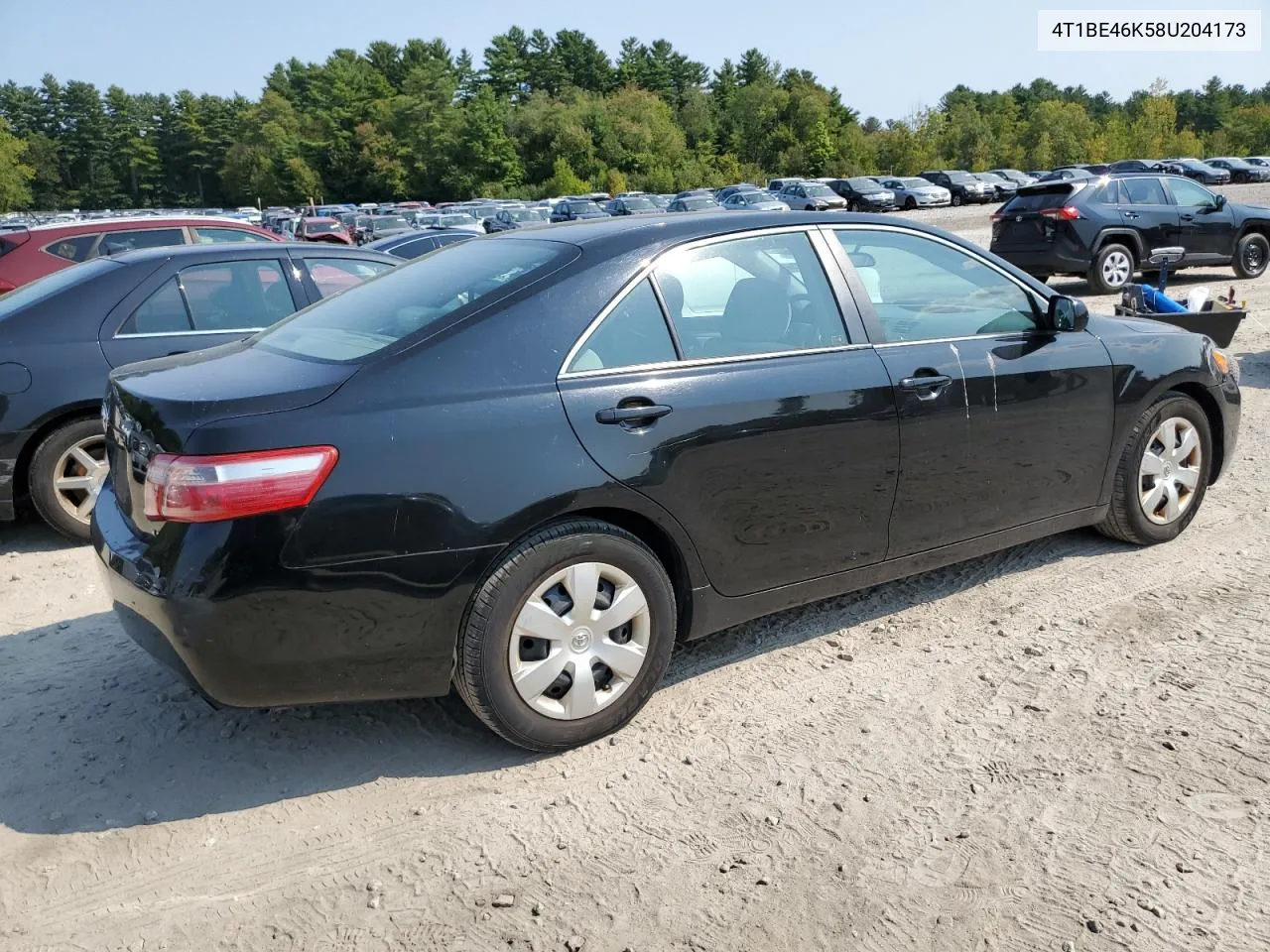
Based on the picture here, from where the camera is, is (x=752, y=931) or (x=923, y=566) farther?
(x=923, y=566)

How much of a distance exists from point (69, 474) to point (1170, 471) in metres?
5.41

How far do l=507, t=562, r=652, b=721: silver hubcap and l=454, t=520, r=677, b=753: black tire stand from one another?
0.08 ft

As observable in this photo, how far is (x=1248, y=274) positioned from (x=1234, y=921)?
16.3m

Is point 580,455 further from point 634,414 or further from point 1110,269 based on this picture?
point 1110,269

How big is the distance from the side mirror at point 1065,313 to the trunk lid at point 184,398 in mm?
Result: 2863

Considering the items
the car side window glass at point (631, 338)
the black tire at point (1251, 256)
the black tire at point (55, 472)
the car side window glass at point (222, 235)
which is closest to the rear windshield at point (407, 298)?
the car side window glass at point (631, 338)

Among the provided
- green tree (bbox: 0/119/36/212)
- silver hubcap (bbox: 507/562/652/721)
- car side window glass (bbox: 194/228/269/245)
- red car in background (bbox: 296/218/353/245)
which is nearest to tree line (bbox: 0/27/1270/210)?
green tree (bbox: 0/119/36/212)

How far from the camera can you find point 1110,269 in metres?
14.1

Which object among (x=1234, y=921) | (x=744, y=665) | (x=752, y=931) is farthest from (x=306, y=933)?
(x=1234, y=921)

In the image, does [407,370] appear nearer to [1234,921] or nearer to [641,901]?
[641,901]

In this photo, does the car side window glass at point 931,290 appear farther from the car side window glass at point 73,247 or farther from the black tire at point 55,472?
the car side window glass at point 73,247

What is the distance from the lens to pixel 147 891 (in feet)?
8.89

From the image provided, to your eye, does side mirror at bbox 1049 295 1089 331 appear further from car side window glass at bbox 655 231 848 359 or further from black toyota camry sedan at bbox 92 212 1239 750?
car side window glass at bbox 655 231 848 359

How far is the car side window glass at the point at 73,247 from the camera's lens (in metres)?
7.62
